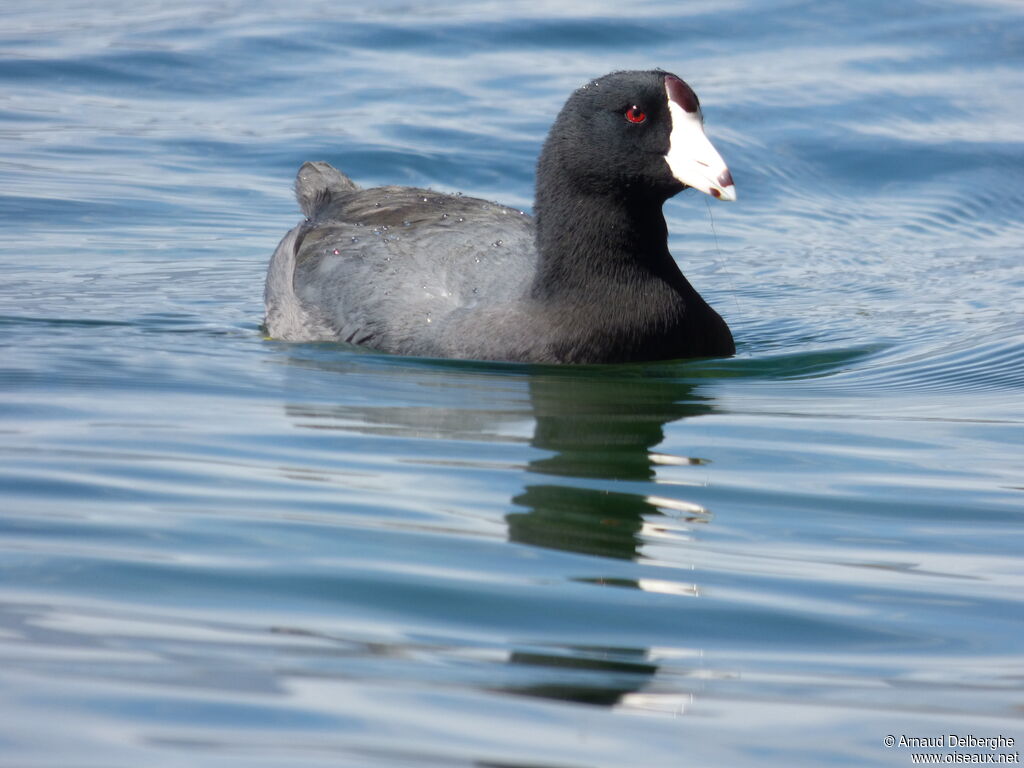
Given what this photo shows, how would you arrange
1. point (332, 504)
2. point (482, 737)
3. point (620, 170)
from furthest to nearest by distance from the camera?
1. point (620, 170)
2. point (332, 504)
3. point (482, 737)

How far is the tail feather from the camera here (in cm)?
746

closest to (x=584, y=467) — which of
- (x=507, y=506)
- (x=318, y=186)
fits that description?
(x=507, y=506)

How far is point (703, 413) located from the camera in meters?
5.19

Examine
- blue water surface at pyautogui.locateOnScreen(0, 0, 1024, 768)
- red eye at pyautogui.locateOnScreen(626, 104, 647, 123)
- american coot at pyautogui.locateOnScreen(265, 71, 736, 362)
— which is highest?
red eye at pyautogui.locateOnScreen(626, 104, 647, 123)

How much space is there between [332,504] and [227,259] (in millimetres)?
4556

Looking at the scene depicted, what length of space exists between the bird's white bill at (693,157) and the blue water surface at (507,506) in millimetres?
674

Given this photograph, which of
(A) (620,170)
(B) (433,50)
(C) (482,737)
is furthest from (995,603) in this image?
(B) (433,50)

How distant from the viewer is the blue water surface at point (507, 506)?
277cm

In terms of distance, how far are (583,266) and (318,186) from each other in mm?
2117

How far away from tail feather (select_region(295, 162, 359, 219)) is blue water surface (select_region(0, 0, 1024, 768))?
478 mm

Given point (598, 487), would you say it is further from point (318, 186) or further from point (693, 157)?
point (318, 186)

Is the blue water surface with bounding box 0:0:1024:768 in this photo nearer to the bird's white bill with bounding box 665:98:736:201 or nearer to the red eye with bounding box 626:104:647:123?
the bird's white bill with bounding box 665:98:736:201

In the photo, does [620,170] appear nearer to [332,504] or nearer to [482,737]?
[332,504]

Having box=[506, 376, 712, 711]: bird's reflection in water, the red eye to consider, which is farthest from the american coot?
box=[506, 376, 712, 711]: bird's reflection in water
